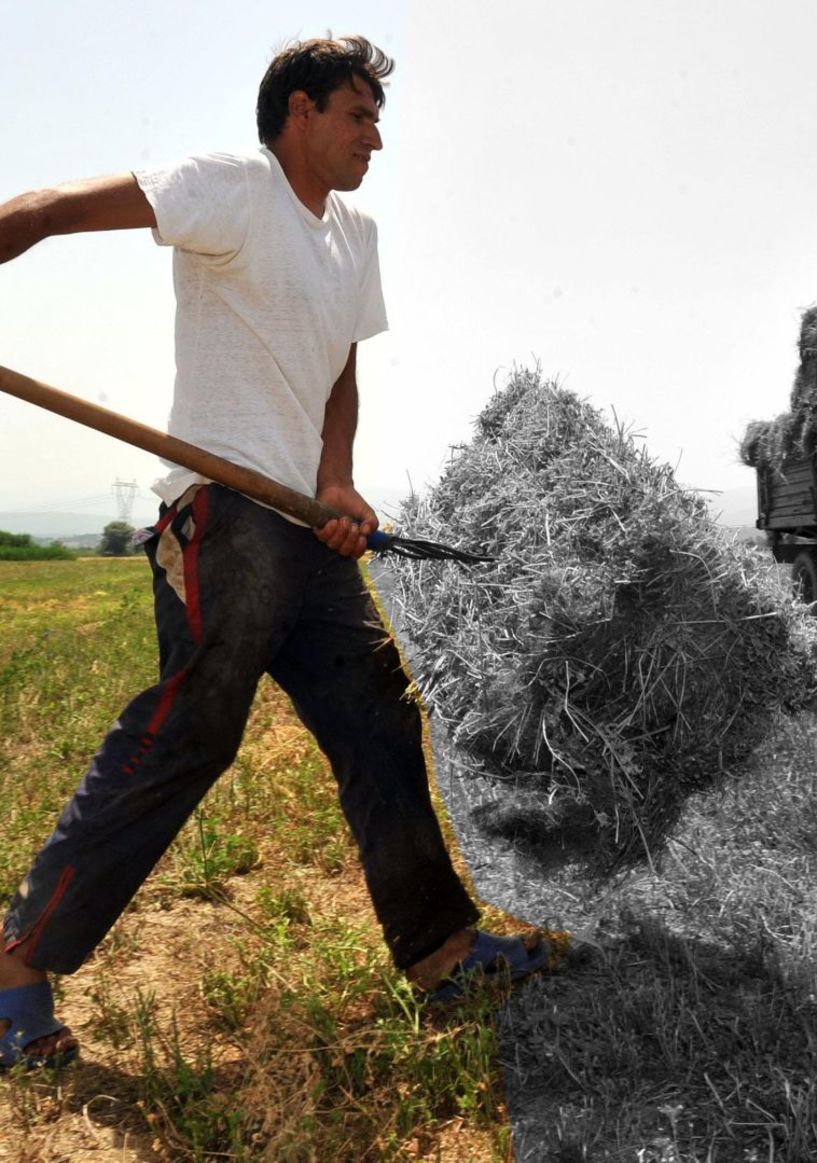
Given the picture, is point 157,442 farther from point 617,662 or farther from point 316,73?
point 617,662

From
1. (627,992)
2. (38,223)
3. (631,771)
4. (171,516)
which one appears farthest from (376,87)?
(627,992)

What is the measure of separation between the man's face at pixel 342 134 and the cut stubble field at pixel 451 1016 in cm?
150

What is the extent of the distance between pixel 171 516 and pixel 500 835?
3.72ft

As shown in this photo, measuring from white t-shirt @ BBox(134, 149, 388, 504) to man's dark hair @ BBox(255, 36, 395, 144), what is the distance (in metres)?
0.15

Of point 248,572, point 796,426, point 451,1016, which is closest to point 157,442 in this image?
point 248,572

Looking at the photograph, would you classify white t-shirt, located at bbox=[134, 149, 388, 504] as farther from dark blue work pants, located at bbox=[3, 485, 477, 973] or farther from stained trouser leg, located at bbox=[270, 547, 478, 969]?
stained trouser leg, located at bbox=[270, 547, 478, 969]

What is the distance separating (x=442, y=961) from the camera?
2.71 m

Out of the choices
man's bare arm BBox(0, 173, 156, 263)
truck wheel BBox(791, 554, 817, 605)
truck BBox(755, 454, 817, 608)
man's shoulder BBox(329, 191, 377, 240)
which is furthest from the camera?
truck wheel BBox(791, 554, 817, 605)

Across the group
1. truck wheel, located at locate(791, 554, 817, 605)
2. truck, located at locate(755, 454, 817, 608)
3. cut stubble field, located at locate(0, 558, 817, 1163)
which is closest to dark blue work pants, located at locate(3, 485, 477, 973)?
cut stubble field, located at locate(0, 558, 817, 1163)

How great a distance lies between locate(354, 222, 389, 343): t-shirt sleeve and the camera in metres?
2.81

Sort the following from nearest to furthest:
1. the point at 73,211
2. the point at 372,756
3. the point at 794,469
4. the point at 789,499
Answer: the point at 73,211, the point at 372,756, the point at 794,469, the point at 789,499

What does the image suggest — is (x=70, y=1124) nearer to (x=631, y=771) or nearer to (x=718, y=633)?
(x=631, y=771)

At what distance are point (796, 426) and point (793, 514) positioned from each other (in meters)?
1.13

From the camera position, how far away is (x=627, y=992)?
2377 millimetres
